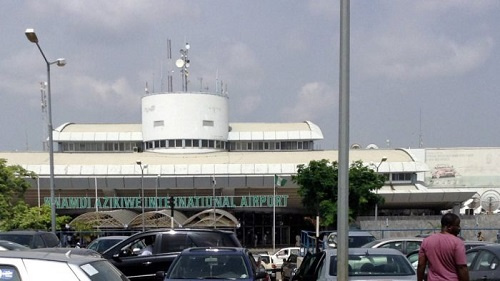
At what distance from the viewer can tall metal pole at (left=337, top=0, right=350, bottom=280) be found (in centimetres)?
1191

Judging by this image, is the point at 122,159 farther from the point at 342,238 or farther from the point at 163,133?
the point at 342,238

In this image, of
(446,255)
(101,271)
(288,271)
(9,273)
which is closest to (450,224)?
(446,255)

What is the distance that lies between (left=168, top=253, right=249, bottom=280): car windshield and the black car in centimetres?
423

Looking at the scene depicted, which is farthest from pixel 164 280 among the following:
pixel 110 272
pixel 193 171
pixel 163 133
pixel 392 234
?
pixel 163 133

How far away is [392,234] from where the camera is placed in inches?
1474

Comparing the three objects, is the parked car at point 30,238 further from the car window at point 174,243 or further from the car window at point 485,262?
the car window at point 485,262

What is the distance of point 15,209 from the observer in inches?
1818

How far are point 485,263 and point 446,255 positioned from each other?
348cm

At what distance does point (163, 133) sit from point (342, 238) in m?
61.9

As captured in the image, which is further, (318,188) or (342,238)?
(318,188)

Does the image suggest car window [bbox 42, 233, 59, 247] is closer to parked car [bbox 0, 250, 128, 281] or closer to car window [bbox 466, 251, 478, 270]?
car window [bbox 466, 251, 478, 270]

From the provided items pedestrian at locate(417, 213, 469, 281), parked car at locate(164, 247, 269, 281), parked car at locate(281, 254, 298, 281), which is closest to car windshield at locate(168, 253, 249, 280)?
parked car at locate(164, 247, 269, 281)

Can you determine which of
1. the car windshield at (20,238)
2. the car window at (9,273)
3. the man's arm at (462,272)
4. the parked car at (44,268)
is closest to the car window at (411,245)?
the car windshield at (20,238)

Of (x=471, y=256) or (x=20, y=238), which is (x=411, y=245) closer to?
(x=471, y=256)
